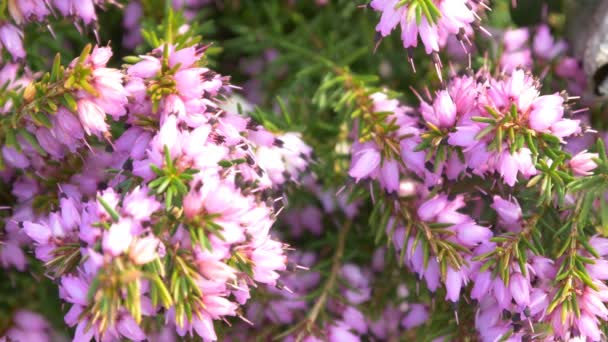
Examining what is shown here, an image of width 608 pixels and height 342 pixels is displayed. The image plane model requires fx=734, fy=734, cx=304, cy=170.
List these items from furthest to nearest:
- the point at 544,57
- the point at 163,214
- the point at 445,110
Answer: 1. the point at 544,57
2. the point at 445,110
3. the point at 163,214

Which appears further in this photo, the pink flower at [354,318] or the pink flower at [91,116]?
the pink flower at [354,318]

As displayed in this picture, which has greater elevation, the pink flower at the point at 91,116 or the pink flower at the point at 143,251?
the pink flower at the point at 91,116

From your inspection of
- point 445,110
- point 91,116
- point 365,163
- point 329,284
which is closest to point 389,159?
point 365,163

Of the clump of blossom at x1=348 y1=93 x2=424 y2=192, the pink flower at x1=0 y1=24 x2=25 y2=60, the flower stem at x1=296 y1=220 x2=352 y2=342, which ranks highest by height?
the pink flower at x1=0 y1=24 x2=25 y2=60

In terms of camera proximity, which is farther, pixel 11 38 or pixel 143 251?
pixel 11 38

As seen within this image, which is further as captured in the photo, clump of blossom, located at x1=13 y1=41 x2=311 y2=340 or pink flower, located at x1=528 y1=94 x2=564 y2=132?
pink flower, located at x1=528 y1=94 x2=564 y2=132

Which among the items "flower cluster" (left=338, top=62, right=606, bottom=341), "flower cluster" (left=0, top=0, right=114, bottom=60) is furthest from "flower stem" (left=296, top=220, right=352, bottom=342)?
"flower cluster" (left=0, top=0, right=114, bottom=60)

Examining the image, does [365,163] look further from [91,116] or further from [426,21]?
[91,116]

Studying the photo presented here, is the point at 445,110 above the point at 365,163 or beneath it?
above

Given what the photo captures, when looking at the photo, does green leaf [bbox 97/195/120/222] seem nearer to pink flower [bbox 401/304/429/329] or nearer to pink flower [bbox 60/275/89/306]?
pink flower [bbox 60/275/89/306]

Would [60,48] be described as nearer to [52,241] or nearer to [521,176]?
[52,241]

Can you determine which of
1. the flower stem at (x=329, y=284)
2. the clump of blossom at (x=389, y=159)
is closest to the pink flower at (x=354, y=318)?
the flower stem at (x=329, y=284)

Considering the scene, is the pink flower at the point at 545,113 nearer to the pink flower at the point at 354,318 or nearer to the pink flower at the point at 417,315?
the pink flower at the point at 417,315
